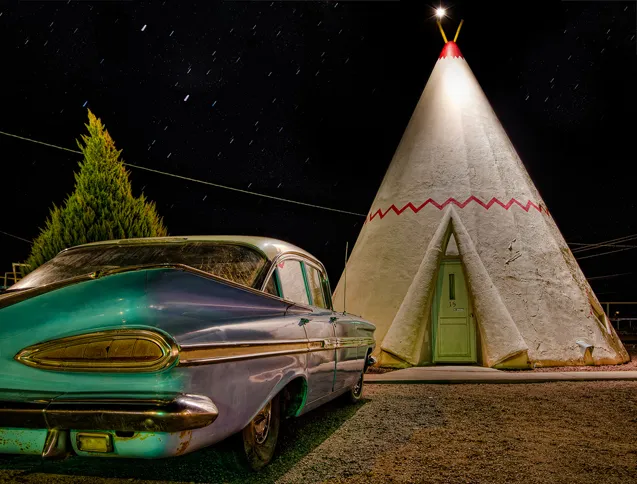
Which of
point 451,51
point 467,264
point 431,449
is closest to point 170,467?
point 431,449

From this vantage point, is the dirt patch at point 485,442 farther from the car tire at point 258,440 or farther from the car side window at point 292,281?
the car side window at point 292,281

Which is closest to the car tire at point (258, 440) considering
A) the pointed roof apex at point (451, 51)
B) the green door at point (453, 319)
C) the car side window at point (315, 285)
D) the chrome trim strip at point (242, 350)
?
the chrome trim strip at point (242, 350)

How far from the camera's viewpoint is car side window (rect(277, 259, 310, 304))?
3.67 metres

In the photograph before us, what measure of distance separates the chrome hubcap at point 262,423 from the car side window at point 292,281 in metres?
0.72

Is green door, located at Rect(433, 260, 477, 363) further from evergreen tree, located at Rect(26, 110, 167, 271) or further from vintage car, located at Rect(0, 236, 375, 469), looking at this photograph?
vintage car, located at Rect(0, 236, 375, 469)

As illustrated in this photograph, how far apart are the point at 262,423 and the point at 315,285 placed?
1.66 m

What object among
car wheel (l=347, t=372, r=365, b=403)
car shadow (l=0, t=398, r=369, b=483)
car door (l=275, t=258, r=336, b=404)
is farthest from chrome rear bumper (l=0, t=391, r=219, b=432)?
car wheel (l=347, t=372, r=365, b=403)

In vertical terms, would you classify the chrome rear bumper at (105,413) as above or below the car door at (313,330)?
below

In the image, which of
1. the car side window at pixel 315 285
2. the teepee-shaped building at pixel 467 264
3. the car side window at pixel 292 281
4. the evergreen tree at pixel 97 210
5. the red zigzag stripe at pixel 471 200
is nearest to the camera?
the car side window at pixel 292 281

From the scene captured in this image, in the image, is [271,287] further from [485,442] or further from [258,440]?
[485,442]

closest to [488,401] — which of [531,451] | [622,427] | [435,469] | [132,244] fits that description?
[622,427]

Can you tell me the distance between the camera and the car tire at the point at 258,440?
2893mm

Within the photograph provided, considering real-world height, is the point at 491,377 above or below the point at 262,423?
above

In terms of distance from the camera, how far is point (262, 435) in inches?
124
